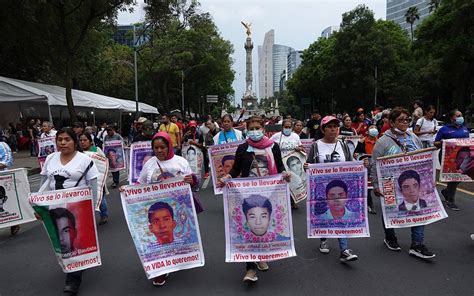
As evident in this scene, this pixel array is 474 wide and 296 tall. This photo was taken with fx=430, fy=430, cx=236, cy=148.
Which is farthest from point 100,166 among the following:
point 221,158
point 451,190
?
point 451,190

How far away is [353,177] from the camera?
479 centimetres

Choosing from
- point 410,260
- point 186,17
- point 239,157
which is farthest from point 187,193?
point 186,17

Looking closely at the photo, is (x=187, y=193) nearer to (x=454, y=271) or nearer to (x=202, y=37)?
(x=454, y=271)

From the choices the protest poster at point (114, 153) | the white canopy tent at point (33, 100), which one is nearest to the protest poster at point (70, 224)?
the protest poster at point (114, 153)

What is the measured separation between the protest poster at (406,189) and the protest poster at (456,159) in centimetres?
234

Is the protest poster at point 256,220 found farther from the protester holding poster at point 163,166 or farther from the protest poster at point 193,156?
the protest poster at point 193,156

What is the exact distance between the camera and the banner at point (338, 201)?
15.6 ft

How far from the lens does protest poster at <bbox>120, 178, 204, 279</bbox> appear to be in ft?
13.6

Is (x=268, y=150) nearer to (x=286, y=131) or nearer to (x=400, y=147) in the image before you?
(x=400, y=147)

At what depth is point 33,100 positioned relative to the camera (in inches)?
727

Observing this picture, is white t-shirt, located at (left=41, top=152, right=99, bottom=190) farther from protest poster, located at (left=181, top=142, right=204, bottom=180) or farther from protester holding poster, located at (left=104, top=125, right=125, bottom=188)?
protester holding poster, located at (left=104, top=125, right=125, bottom=188)

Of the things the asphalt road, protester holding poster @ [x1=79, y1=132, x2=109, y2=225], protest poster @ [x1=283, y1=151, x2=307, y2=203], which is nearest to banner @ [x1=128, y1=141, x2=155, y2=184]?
protester holding poster @ [x1=79, y1=132, x2=109, y2=225]

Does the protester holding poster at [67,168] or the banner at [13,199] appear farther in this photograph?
the banner at [13,199]

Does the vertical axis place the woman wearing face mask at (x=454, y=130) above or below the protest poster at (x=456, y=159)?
above
